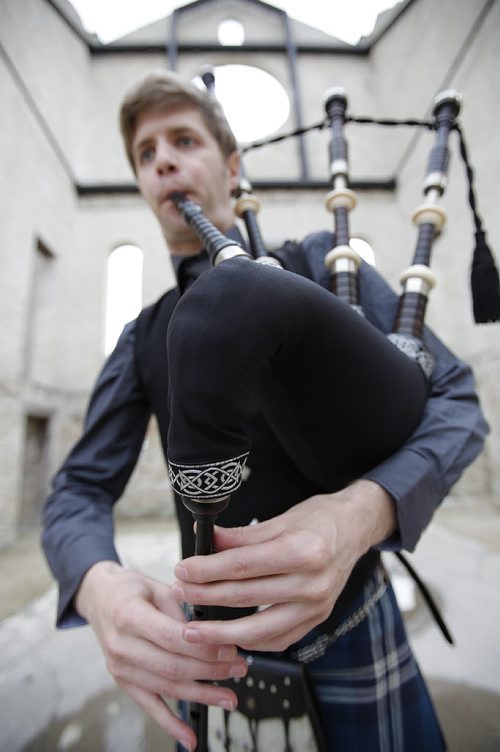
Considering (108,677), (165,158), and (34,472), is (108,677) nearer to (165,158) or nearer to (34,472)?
(165,158)

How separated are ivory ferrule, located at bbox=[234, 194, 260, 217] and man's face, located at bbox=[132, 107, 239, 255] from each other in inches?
2.1

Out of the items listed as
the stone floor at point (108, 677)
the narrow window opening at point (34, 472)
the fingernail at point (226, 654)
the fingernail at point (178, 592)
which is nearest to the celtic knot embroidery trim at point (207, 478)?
the fingernail at point (178, 592)

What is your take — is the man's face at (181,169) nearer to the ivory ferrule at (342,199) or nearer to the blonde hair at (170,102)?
the blonde hair at (170,102)

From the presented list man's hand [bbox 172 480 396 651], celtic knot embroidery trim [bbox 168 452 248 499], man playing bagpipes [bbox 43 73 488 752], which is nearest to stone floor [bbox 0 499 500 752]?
man playing bagpipes [bbox 43 73 488 752]

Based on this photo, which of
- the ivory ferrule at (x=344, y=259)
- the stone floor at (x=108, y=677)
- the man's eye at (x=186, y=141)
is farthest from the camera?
the stone floor at (x=108, y=677)

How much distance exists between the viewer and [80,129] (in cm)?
545

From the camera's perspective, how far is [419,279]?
0.57 m

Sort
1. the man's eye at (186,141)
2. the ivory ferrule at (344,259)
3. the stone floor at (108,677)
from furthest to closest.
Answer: the stone floor at (108,677)
the man's eye at (186,141)
the ivory ferrule at (344,259)

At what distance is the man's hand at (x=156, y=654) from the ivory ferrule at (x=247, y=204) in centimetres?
65

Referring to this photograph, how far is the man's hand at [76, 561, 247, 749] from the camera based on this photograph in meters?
0.40

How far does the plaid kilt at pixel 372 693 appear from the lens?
2.00ft

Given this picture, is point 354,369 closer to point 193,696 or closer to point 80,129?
point 193,696

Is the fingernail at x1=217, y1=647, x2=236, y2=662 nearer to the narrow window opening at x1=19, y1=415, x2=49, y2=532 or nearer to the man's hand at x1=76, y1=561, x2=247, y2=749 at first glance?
the man's hand at x1=76, y1=561, x2=247, y2=749

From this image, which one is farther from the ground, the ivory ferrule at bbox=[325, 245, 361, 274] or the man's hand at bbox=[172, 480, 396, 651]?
the ivory ferrule at bbox=[325, 245, 361, 274]
